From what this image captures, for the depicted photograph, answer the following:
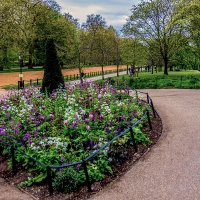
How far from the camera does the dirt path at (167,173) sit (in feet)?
20.2

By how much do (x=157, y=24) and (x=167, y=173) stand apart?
25.8 metres

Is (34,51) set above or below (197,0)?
below

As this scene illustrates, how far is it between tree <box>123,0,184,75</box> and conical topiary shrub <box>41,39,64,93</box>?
55.6 feet

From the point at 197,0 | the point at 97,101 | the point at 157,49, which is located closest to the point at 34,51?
the point at 157,49

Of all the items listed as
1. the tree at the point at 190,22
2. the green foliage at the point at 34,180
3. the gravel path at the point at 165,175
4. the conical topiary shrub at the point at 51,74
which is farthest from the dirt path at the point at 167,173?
the tree at the point at 190,22

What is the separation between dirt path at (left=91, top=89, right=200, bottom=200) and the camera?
242 inches

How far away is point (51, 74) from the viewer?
15805mm

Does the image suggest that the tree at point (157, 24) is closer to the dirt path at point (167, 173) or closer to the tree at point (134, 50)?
Answer: the tree at point (134, 50)

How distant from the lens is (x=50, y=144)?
26.6 ft

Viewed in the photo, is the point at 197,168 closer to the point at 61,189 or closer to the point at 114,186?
the point at 114,186

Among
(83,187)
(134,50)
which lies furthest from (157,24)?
(83,187)

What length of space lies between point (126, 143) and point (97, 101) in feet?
10.7

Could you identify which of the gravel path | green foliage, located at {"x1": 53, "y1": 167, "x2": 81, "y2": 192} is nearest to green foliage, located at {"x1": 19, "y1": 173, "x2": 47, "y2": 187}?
the gravel path

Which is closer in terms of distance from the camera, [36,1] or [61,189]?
[61,189]
